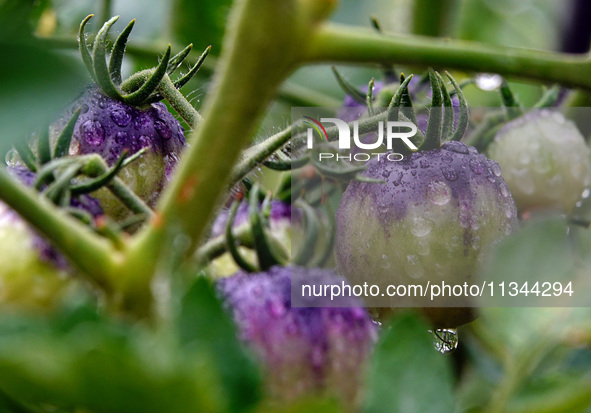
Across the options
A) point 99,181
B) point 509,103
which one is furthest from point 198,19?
point 99,181

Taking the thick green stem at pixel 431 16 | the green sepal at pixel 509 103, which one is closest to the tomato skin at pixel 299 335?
the green sepal at pixel 509 103

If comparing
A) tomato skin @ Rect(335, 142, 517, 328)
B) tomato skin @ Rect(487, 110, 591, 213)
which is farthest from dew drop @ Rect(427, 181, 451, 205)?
tomato skin @ Rect(487, 110, 591, 213)

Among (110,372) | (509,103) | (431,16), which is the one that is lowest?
(110,372)

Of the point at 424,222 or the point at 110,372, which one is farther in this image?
the point at 424,222

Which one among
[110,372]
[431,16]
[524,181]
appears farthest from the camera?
[431,16]

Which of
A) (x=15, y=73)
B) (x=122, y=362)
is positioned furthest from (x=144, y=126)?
(x=122, y=362)

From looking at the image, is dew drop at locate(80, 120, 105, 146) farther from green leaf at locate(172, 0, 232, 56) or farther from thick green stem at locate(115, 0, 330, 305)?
green leaf at locate(172, 0, 232, 56)

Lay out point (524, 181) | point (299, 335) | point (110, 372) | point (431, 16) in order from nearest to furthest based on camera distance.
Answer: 1. point (110, 372)
2. point (299, 335)
3. point (524, 181)
4. point (431, 16)

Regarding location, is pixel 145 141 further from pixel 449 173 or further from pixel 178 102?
pixel 449 173
